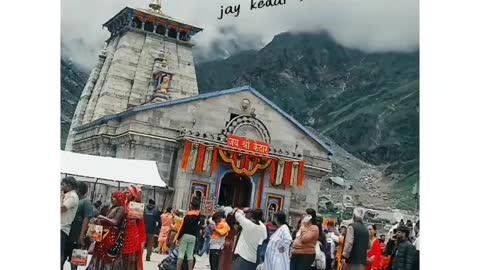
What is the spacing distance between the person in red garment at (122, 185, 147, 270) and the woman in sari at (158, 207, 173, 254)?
0.17 meters

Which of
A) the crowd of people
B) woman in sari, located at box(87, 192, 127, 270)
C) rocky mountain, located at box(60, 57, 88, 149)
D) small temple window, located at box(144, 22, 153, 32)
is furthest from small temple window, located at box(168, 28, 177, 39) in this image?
woman in sari, located at box(87, 192, 127, 270)

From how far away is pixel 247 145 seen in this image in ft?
24.6

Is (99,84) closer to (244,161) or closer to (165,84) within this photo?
(165,84)

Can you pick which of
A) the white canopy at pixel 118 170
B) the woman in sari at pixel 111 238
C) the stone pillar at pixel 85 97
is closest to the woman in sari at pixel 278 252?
the white canopy at pixel 118 170

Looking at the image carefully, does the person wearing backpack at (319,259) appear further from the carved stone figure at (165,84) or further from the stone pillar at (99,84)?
the stone pillar at (99,84)

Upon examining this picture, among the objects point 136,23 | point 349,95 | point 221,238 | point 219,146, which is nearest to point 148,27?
point 136,23

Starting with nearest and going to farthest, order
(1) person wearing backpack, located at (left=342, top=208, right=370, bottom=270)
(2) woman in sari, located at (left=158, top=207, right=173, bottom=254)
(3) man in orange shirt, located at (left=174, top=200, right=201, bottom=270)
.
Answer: (1) person wearing backpack, located at (left=342, top=208, right=370, bottom=270) < (3) man in orange shirt, located at (left=174, top=200, right=201, bottom=270) < (2) woman in sari, located at (left=158, top=207, right=173, bottom=254)

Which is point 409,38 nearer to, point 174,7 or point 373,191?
point 373,191

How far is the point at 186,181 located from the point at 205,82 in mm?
1061

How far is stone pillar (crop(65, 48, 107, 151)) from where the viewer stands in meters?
7.86

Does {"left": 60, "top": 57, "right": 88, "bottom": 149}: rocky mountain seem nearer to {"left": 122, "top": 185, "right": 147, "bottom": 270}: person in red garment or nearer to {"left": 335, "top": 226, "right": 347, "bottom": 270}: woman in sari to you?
{"left": 122, "top": 185, "right": 147, "bottom": 270}: person in red garment

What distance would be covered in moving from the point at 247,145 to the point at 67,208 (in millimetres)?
1943

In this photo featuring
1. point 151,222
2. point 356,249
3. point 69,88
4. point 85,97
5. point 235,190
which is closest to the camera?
point 356,249
